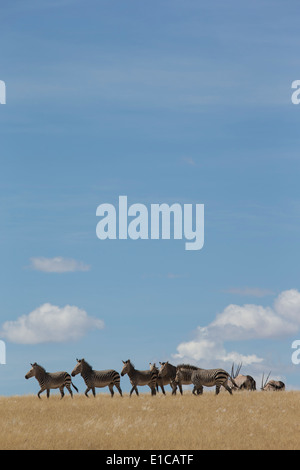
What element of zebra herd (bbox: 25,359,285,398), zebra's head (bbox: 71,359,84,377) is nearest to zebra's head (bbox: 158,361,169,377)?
zebra herd (bbox: 25,359,285,398)

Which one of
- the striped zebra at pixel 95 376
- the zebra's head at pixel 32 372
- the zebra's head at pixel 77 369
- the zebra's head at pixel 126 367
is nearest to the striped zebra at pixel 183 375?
the zebra's head at pixel 126 367

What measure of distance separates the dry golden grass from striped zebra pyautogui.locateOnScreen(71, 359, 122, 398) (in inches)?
29.3

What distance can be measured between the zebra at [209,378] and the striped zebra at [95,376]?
3201mm

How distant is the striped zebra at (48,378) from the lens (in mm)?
35750

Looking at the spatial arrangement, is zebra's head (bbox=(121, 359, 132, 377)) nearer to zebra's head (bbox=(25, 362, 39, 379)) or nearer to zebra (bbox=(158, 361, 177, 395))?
zebra (bbox=(158, 361, 177, 395))

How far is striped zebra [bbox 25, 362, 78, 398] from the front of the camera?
117ft

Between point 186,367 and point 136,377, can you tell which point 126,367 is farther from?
point 186,367

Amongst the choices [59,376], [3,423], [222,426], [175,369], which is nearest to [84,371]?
[59,376]

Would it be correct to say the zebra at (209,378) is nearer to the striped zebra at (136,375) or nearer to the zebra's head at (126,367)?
the striped zebra at (136,375)

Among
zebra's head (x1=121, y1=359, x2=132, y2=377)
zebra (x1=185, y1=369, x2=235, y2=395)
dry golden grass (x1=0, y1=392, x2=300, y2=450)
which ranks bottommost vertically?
dry golden grass (x1=0, y1=392, x2=300, y2=450)

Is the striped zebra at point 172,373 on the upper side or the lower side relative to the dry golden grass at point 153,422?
upper
